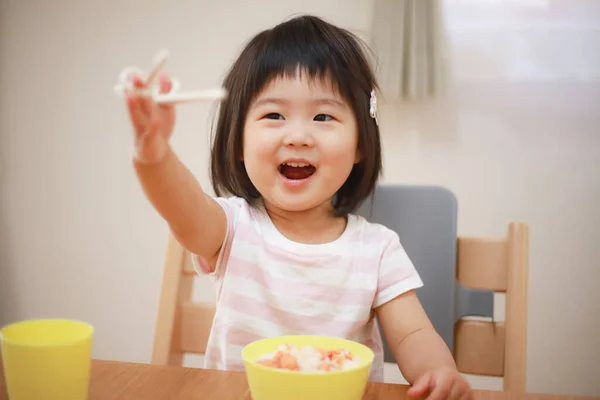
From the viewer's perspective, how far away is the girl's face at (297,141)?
0.90 meters

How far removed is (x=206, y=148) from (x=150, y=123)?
1328mm

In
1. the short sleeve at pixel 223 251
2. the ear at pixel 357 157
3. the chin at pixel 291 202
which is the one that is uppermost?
the ear at pixel 357 157

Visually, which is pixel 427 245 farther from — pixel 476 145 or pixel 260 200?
pixel 476 145

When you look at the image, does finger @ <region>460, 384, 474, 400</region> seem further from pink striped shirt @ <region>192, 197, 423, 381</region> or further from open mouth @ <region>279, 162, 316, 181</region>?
open mouth @ <region>279, 162, 316, 181</region>

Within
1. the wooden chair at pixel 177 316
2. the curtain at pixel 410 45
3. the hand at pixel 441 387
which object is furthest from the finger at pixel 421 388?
the curtain at pixel 410 45

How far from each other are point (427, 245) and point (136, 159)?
62cm

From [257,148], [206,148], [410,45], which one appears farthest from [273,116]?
[206,148]

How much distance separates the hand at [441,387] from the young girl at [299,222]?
0.21 m

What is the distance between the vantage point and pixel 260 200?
104cm

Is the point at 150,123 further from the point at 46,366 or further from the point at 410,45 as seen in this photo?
the point at 410,45

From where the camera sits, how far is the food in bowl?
56cm

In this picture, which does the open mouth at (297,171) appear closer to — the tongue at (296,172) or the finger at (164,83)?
the tongue at (296,172)

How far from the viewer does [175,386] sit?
0.64 m

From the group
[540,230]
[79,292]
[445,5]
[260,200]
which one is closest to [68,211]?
[79,292]
